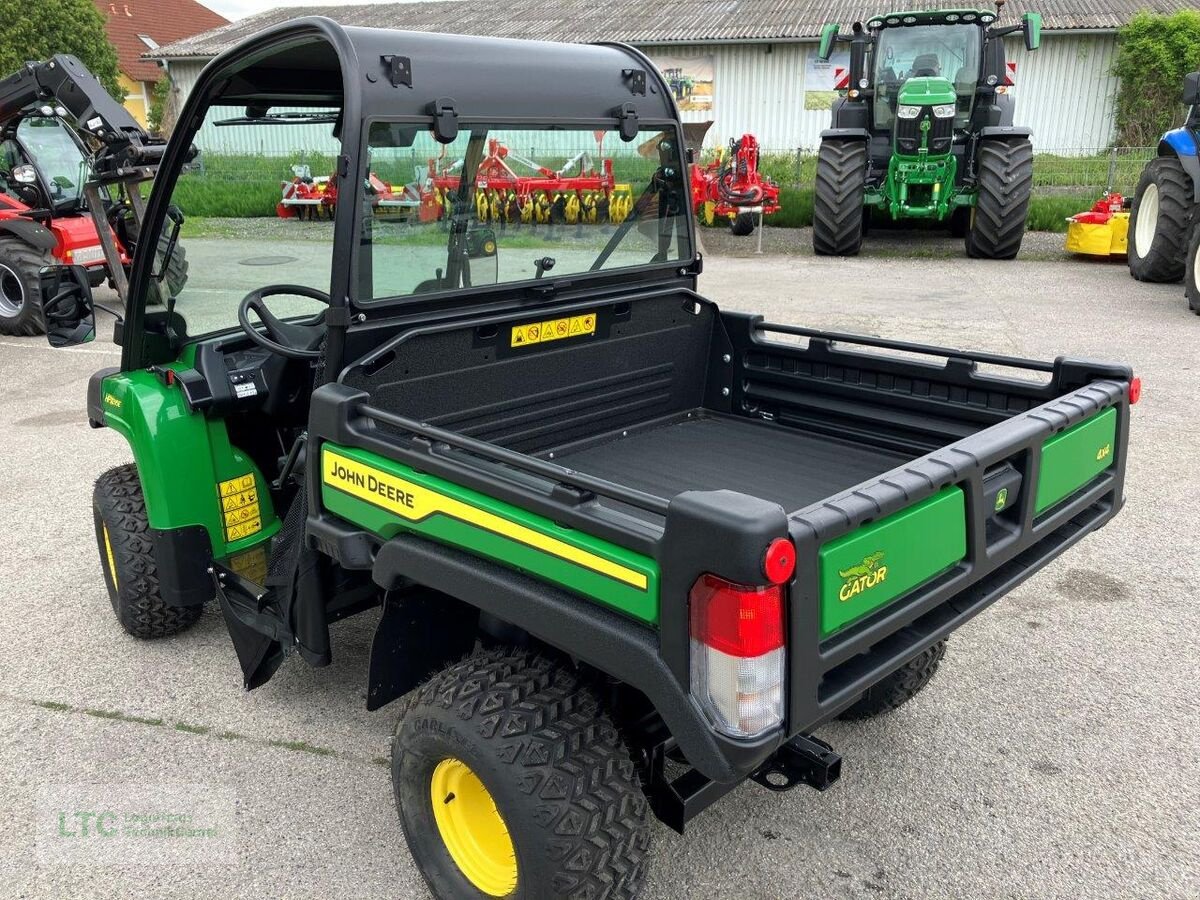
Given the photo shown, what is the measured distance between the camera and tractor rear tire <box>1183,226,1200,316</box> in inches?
345

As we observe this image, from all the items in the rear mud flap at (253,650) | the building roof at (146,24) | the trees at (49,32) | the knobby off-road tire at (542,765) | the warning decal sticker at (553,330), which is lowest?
the rear mud flap at (253,650)

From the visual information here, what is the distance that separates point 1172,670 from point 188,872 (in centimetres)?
319

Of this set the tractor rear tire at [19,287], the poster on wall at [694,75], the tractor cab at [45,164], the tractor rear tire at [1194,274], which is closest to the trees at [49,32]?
the poster on wall at [694,75]

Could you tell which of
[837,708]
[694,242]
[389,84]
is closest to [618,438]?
[694,242]

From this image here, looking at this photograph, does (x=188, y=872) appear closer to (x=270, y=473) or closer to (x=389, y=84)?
(x=270, y=473)

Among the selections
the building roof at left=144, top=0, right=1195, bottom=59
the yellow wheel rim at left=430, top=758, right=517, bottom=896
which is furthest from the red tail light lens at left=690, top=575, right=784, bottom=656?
the building roof at left=144, top=0, right=1195, bottom=59

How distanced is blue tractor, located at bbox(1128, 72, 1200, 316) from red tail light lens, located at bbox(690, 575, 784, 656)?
28.5 ft

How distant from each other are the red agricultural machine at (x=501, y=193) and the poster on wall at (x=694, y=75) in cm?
2248

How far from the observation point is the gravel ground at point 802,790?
256 cm

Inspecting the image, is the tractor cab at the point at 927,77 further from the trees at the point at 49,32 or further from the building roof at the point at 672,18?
the trees at the point at 49,32

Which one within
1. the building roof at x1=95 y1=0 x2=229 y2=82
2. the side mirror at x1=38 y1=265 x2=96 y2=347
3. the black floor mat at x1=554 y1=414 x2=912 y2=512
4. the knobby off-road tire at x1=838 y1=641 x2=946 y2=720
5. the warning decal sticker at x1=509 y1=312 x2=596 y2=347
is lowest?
the knobby off-road tire at x1=838 y1=641 x2=946 y2=720

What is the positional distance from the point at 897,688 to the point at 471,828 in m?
1.44

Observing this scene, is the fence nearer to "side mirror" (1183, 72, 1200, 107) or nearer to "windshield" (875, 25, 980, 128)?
"windshield" (875, 25, 980, 128)

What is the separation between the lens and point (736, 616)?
1741mm
